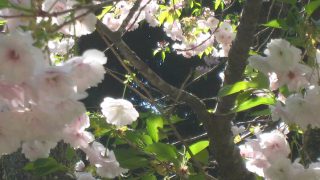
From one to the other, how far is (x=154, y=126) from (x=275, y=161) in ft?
2.21

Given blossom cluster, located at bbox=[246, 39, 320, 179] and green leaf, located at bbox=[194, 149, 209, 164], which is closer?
blossom cluster, located at bbox=[246, 39, 320, 179]

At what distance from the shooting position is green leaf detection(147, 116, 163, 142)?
2.24 metres

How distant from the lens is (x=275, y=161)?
171cm

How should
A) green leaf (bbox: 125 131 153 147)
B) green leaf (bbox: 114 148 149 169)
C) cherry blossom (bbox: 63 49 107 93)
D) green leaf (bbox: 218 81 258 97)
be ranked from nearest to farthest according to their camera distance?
1. cherry blossom (bbox: 63 49 107 93)
2. green leaf (bbox: 218 81 258 97)
3. green leaf (bbox: 114 148 149 169)
4. green leaf (bbox: 125 131 153 147)

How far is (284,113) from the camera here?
1.60m

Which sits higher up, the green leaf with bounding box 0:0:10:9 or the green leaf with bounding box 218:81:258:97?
the green leaf with bounding box 0:0:10:9

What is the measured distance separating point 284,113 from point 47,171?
952 mm

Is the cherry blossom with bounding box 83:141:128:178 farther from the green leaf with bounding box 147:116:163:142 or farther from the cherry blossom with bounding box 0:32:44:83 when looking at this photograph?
the cherry blossom with bounding box 0:32:44:83

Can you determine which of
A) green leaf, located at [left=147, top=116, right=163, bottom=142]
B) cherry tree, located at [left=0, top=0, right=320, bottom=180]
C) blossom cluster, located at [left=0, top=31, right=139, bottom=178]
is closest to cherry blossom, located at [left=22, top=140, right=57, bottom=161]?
cherry tree, located at [left=0, top=0, right=320, bottom=180]

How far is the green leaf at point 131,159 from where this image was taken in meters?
2.08

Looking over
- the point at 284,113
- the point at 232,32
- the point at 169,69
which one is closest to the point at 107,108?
the point at 284,113

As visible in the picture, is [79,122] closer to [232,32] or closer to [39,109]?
[39,109]

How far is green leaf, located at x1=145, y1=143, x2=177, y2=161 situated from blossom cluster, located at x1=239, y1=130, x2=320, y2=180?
0.95 feet

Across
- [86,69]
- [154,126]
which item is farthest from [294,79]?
[154,126]
